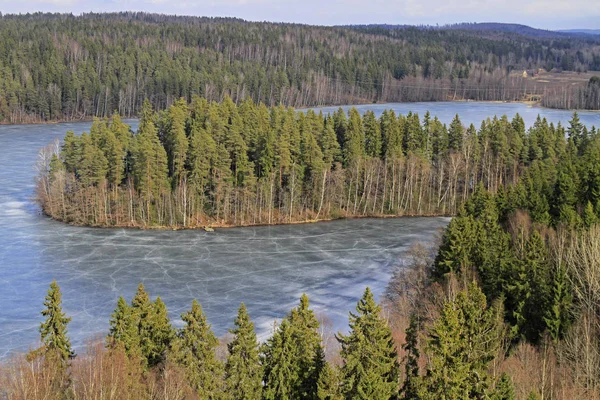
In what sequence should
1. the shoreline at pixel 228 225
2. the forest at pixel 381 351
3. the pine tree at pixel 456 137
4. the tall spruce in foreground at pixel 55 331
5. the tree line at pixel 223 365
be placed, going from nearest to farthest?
the forest at pixel 381 351 < the tree line at pixel 223 365 < the tall spruce in foreground at pixel 55 331 < the shoreline at pixel 228 225 < the pine tree at pixel 456 137

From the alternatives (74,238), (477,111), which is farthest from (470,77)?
(74,238)

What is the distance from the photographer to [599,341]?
19.8 meters

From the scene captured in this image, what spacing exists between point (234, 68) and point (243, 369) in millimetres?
97592

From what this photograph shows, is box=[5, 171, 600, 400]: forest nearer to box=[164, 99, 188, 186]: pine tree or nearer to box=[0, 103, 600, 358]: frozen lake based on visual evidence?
box=[0, 103, 600, 358]: frozen lake

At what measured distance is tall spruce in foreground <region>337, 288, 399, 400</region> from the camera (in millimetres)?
16750

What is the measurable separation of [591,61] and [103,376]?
16930 cm

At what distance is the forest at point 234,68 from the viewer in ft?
317

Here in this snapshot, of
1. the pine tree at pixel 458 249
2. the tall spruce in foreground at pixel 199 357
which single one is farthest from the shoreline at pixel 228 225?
the tall spruce in foreground at pixel 199 357

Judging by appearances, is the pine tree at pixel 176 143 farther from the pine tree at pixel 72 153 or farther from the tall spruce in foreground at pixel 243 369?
the tall spruce in foreground at pixel 243 369

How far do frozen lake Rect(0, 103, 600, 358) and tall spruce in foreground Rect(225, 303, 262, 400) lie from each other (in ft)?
31.8

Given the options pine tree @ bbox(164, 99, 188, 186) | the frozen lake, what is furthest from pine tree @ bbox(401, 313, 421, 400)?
pine tree @ bbox(164, 99, 188, 186)

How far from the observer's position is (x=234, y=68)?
367 ft

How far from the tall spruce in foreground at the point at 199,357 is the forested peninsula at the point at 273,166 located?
27990 mm

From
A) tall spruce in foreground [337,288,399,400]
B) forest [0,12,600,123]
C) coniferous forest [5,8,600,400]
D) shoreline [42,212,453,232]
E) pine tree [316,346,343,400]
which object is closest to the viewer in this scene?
tall spruce in foreground [337,288,399,400]
